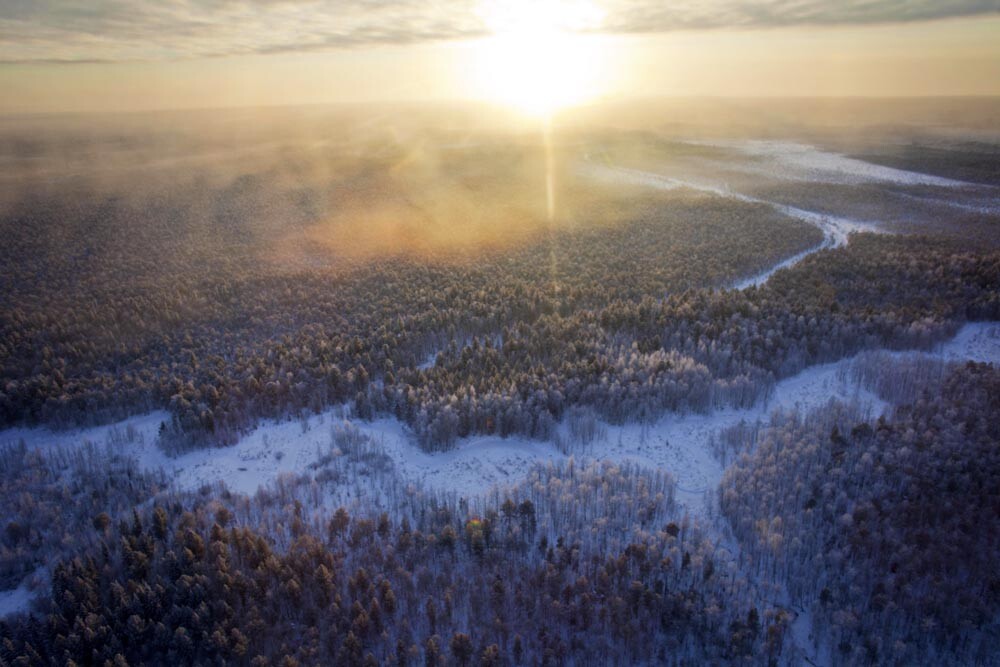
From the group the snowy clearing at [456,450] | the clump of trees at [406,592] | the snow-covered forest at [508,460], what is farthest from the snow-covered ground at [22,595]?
the snowy clearing at [456,450]

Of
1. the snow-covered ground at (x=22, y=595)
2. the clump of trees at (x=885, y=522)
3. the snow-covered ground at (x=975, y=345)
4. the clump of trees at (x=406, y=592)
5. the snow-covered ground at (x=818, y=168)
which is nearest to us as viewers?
the clump of trees at (x=406, y=592)

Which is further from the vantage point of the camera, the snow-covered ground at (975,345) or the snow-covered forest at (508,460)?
the snow-covered ground at (975,345)

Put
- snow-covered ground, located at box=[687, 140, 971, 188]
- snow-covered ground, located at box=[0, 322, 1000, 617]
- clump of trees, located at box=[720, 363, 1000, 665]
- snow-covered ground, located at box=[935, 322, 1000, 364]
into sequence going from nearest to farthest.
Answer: clump of trees, located at box=[720, 363, 1000, 665] < snow-covered ground, located at box=[0, 322, 1000, 617] < snow-covered ground, located at box=[935, 322, 1000, 364] < snow-covered ground, located at box=[687, 140, 971, 188]

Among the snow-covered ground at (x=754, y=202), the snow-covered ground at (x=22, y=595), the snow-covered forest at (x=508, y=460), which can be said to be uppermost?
the snow-covered ground at (x=754, y=202)

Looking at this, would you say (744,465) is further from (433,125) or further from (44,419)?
(433,125)

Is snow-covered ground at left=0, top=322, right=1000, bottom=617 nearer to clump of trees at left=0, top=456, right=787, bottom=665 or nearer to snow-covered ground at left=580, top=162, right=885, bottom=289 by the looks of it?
clump of trees at left=0, top=456, right=787, bottom=665

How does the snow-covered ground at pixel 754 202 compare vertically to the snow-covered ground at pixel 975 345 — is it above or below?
above

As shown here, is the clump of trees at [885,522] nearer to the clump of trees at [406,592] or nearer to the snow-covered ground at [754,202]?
the clump of trees at [406,592]

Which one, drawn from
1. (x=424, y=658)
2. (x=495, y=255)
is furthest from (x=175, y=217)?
(x=424, y=658)

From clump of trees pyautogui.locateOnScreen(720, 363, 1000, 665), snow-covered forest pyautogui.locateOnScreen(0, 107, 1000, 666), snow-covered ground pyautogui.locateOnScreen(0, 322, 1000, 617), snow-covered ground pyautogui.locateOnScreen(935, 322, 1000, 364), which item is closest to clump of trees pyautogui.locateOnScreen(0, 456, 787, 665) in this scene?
snow-covered forest pyautogui.locateOnScreen(0, 107, 1000, 666)
